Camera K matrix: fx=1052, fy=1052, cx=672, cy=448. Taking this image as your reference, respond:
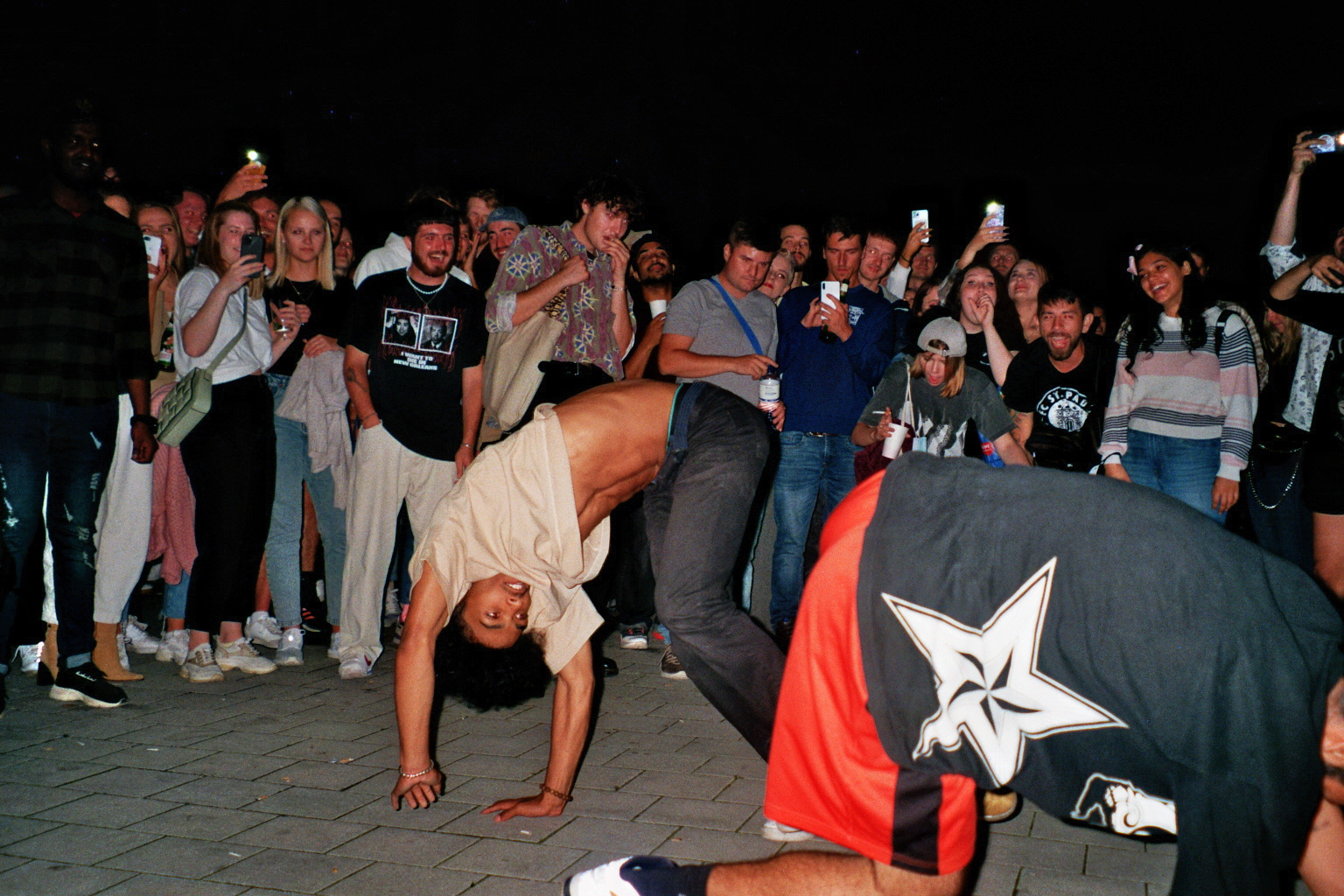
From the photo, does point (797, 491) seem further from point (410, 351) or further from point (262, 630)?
point (262, 630)

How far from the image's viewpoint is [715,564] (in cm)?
342

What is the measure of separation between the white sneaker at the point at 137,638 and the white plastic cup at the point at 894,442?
390 centimetres

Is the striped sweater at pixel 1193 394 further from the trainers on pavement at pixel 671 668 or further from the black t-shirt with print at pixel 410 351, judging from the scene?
the black t-shirt with print at pixel 410 351

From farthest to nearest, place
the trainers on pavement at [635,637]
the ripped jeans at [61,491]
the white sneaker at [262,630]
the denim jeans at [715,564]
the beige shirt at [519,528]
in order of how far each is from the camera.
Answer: the trainers on pavement at [635,637]
the white sneaker at [262,630]
the ripped jeans at [61,491]
the denim jeans at [715,564]
the beige shirt at [519,528]

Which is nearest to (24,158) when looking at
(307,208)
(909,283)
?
(307,208)

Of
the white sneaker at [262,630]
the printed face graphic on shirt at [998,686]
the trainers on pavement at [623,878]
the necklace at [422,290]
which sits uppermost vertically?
the necklace at [422,290]

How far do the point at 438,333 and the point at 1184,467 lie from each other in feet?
12.1

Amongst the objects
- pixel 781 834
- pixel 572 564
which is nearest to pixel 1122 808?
pixel 781 834

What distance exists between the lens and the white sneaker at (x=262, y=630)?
222 inches

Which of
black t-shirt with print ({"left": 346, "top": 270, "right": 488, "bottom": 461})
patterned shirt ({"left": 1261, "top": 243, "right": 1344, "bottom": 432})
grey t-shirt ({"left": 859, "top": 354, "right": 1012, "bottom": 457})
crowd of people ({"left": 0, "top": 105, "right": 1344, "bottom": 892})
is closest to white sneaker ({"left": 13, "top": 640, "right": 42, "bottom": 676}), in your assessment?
crowd of people ({"left": 0, "top": 105, "right": 1344, "bottom": 892})

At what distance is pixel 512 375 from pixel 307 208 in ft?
4.69

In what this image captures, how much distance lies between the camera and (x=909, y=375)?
17.8ft

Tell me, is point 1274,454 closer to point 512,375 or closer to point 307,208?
point 512,375

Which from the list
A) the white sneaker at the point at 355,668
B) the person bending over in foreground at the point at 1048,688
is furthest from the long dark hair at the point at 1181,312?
the white sneaker at the point at 355,668
